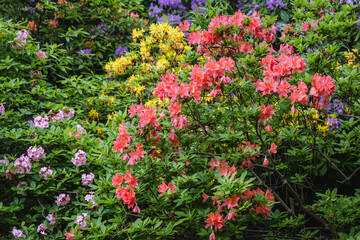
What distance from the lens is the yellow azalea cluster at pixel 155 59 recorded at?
354 cm

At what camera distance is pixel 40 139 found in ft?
9.25

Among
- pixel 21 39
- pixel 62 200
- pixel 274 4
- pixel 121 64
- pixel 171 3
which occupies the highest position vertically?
pixel 274 4

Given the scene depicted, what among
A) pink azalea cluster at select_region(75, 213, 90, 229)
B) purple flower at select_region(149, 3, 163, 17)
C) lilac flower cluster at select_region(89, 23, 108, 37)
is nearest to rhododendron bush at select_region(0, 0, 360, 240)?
pink azalea cluster at select_region(75, 213, 90, 229)

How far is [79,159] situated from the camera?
2738 millimetres

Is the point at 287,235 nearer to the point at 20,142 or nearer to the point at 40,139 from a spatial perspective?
the point at 40,139

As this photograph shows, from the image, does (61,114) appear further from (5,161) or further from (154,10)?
(154,10)

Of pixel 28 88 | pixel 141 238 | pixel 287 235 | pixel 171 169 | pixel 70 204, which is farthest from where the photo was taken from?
pixel 28 88

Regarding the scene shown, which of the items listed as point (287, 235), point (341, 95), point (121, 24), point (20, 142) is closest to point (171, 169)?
point (287, 235)

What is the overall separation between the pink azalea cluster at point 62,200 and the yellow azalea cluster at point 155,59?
4.35 feet

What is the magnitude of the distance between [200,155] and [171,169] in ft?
1.05

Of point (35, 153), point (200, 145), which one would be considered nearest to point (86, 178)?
point (35, 153)

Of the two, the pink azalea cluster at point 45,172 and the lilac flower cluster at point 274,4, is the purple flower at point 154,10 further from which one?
the pink azalea cluster at point 45,172

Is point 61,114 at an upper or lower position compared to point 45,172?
upper

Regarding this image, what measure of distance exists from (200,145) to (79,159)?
1050 millimetres
